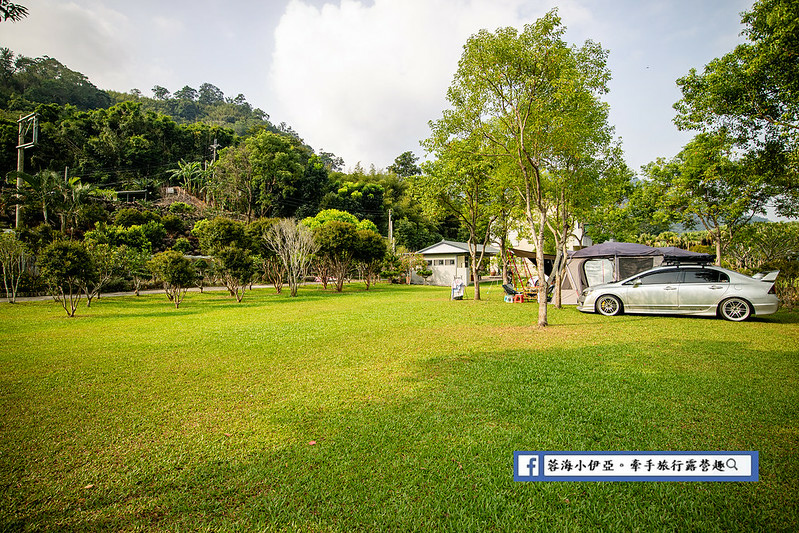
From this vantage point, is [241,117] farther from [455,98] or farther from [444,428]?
[444,428]

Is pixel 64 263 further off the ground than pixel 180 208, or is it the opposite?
pixel 180 208

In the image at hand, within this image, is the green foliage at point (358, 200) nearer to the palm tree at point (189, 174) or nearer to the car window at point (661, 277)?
the palm tree at point (189, 174)

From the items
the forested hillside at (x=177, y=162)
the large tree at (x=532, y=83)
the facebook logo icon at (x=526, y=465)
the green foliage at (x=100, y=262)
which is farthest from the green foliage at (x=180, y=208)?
the facebook logo icon at (x=526, y=465)

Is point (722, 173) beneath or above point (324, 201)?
beneath

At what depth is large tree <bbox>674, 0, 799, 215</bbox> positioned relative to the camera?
275 inches

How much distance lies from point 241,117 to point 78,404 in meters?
82.8

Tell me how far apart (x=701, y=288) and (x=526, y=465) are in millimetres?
9272

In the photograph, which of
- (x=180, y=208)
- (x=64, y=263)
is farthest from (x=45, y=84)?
(x=64, y=263)

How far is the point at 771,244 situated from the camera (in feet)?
63.3

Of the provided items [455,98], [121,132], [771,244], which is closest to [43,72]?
[121,132]

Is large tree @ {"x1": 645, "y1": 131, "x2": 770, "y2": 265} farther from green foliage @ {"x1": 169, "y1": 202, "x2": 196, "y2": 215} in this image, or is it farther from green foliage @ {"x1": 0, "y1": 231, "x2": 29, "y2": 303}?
green foliage @ {"x1": 169, "y1": 202, "x2": 196, "y2": 215}

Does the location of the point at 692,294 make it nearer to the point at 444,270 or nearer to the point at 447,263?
the point at 447,263

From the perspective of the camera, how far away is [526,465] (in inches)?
103

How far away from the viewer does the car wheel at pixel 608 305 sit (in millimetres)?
10219
